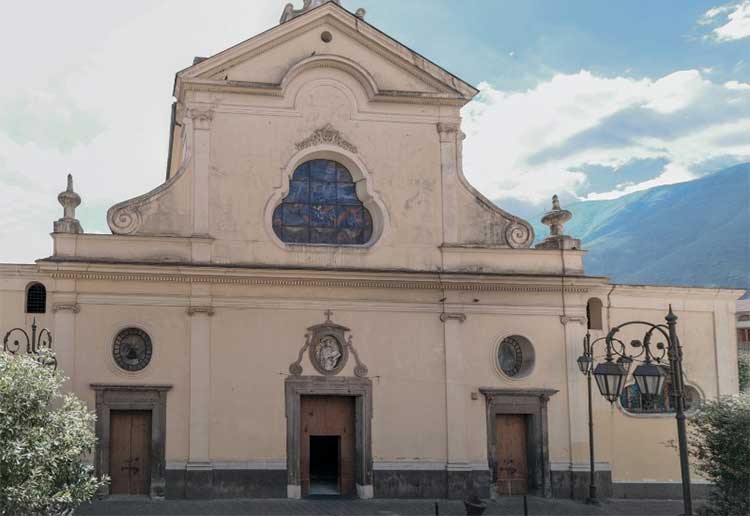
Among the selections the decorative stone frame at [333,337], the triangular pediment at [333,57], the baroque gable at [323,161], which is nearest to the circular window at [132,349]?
the baroque gable at [323,161]

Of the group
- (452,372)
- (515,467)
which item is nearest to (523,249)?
(452,372)

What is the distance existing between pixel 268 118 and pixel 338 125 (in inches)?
71.7

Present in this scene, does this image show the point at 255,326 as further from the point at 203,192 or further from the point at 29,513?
the point at 29,513

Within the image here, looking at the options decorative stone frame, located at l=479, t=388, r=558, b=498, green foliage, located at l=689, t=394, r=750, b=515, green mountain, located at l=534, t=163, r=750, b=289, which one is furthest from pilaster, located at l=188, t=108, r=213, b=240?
green mountain, located at l=534, t=163, r=750, b=289

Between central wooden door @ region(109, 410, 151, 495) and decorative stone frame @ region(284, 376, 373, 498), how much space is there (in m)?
3.34

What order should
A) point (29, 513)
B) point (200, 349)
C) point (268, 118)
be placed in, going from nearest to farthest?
1. point (29, 513)
2. point (200, 349)
3. point (268, 118)

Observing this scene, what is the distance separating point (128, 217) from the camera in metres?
21.5

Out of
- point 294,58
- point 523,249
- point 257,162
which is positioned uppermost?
point 294,58

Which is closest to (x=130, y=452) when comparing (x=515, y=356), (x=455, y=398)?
(x=455, y=398)

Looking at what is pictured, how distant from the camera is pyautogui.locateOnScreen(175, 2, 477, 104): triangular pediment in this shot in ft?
73.9

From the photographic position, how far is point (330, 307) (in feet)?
72.7

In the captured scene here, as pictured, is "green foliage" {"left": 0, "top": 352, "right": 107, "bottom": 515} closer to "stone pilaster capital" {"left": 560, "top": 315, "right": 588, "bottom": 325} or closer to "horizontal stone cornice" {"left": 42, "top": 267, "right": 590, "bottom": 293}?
"horizontal stone cornice" {"left": 42, "top": 267, "right": 590, "bottom": 293}

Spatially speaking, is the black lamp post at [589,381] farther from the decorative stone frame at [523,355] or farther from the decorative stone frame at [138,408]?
the decorative stone frame at [138,408]

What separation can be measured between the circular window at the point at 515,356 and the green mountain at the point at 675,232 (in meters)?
70.5
